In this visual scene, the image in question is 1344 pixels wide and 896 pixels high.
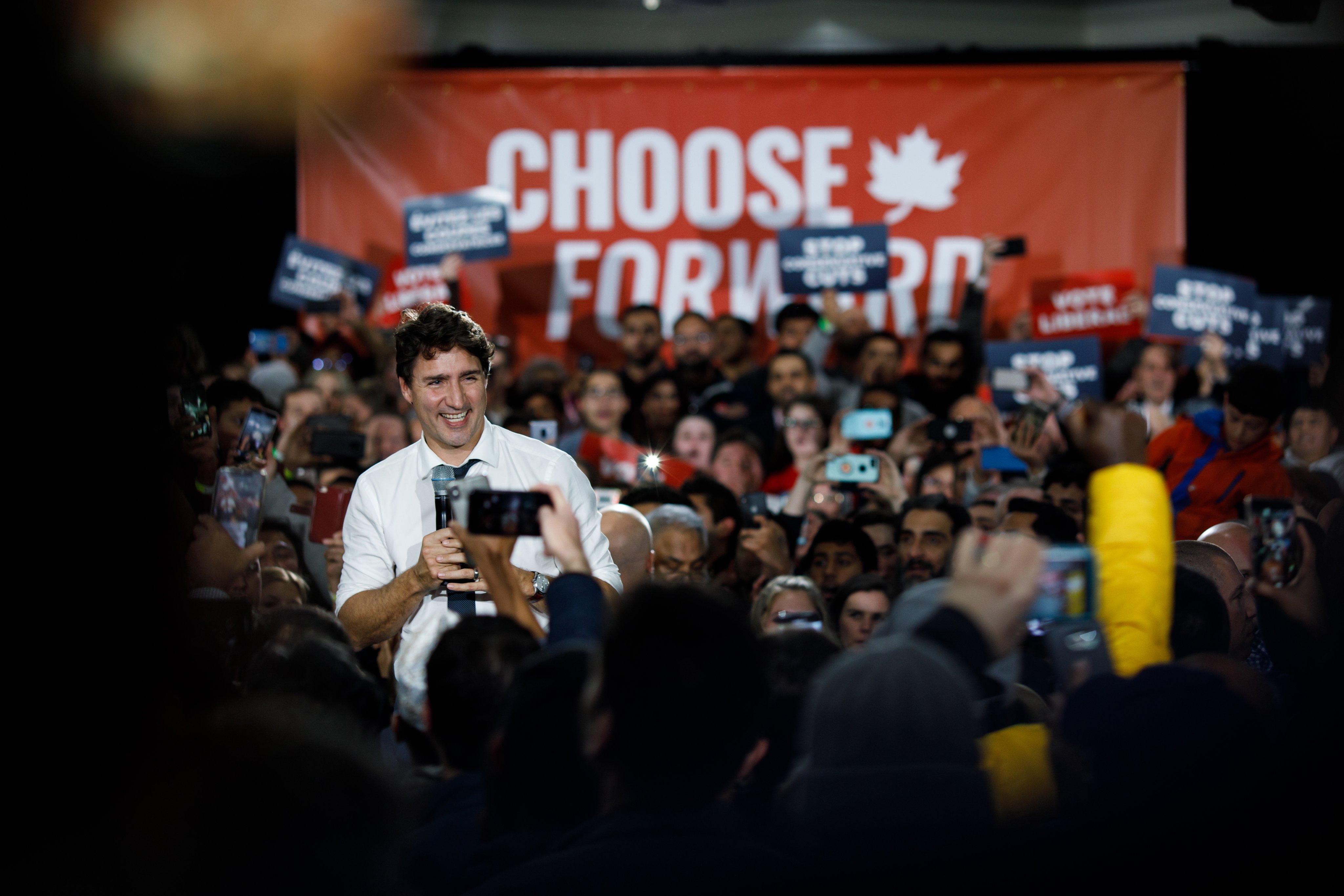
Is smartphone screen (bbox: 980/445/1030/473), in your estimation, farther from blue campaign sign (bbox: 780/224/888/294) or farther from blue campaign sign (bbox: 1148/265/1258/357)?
blue campaign sign (bbox: 1148/265/1258/357)

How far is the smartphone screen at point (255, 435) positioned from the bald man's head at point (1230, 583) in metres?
2.34

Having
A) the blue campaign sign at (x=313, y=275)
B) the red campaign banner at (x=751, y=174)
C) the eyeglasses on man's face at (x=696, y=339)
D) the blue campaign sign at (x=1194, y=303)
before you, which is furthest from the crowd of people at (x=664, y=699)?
the red campaign banner at (x=751, y=174)

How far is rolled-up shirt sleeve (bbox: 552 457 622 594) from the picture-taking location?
2.85 metres

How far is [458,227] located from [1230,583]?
5954 mm

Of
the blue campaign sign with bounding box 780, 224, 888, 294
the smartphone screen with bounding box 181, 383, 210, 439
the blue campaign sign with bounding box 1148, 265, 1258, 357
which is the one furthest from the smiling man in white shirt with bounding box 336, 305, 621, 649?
the blue campaign sign with bounding box 1148, 265, 1258, 357

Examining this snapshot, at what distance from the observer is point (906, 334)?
9055mm

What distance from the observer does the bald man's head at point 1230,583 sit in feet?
9.03

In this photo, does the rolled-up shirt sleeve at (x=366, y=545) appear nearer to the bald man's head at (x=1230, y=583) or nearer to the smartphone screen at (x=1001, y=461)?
the bald man's head at (x=1230, y=583)

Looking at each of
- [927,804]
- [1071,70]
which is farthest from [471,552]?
[1071,70]

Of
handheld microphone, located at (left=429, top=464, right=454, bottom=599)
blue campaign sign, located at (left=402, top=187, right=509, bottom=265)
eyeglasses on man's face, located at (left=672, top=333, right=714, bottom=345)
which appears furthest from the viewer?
blue campaign sign, located at (left=402, top=187, right=509, bottom=265)

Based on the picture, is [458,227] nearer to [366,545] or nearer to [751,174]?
[751,174]

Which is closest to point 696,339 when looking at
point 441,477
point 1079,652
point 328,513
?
point 328,513

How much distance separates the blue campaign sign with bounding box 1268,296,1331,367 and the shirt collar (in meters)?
6.43

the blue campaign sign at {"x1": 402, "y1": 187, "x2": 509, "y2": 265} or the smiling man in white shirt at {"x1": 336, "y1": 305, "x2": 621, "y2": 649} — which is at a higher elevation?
the blue campaign sign at {"x1": 402, "y1": 187, "x2": 509, "y2": 265}
